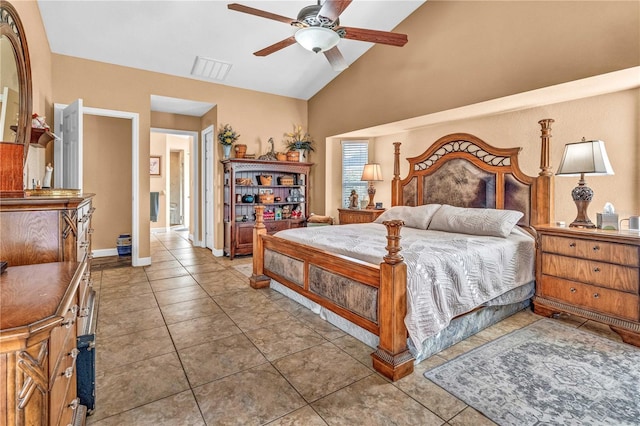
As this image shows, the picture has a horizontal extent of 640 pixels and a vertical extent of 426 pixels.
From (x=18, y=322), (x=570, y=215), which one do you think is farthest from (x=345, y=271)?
(x=570, y=215)

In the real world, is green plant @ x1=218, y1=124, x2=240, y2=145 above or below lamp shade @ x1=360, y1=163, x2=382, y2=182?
above

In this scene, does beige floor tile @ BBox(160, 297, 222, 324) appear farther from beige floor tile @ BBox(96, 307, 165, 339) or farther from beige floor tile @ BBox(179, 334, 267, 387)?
beige floor tile @ BBox(179, 334, 267, 387)

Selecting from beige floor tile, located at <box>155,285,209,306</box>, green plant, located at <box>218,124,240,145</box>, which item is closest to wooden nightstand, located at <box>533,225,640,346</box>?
beige floor tile, located at <box>155,285,209,306</box>

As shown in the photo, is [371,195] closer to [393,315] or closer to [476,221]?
[476,221]

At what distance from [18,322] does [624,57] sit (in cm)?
406

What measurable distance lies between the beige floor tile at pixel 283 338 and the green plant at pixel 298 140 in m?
4.14

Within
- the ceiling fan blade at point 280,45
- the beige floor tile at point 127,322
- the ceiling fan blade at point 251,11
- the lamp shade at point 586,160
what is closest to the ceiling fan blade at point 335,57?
the ceiling fan blade at point 280,45

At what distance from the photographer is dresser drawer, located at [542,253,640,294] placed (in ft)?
8.51

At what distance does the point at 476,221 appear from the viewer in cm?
354

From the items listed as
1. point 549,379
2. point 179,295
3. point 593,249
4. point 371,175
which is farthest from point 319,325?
point 371,175

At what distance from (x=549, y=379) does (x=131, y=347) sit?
2.97 meters

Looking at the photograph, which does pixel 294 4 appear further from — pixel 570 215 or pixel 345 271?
pixel 570 215

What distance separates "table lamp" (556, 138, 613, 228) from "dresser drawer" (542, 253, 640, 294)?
14.7 inches

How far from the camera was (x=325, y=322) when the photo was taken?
9.77ft
